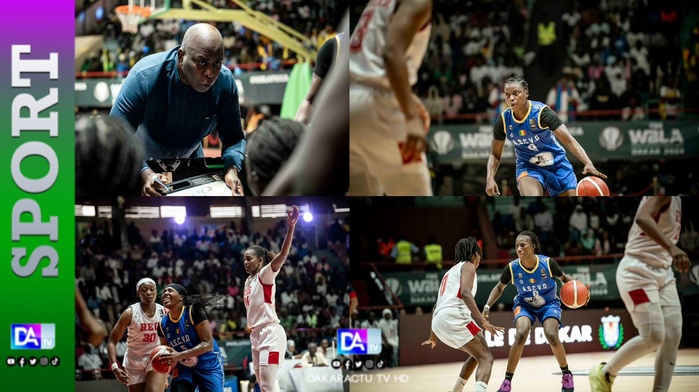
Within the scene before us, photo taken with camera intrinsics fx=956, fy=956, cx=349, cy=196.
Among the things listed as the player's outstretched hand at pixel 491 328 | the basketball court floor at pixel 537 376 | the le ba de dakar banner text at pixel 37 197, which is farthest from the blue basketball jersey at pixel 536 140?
the le ba de dakar banner text at pixel 37 197

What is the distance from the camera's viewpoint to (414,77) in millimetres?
8094

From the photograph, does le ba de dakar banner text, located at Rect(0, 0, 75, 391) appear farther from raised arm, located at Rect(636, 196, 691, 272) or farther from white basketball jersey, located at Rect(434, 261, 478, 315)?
raised arm, located at Rect(636, 196, 691, 272)

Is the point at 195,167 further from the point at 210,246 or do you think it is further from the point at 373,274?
the point at 373,274

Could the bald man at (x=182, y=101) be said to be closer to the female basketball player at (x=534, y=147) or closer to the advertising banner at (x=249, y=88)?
the advertising banner at (x=249, y=88)

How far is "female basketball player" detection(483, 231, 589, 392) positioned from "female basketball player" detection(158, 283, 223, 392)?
2235 millimetres

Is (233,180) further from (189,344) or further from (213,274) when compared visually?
(189,344)

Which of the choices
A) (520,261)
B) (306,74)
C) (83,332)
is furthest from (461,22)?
(83,332)

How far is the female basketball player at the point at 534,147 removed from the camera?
25.9 feet

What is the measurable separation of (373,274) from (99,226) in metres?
2.28

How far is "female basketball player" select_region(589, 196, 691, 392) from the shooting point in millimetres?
7926

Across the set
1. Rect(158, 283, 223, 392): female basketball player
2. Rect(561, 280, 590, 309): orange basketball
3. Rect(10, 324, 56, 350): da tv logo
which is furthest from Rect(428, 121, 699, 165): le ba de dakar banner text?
Rect(10, 324, 56, 350): da tv logo

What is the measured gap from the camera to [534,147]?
7914 mm

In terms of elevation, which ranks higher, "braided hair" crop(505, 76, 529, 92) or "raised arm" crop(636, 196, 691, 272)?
"braided hair" crop(505, 76, 529, 92)

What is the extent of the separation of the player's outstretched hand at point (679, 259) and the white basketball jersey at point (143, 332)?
4232 mm
